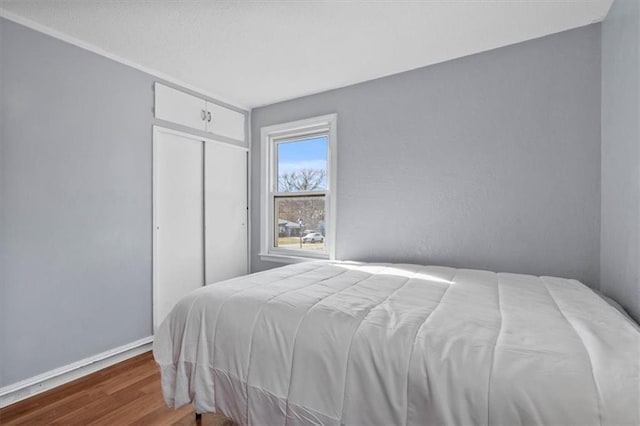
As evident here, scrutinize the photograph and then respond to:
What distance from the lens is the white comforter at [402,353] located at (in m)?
0.82

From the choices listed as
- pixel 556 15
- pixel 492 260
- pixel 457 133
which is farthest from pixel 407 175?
pixel 556 15

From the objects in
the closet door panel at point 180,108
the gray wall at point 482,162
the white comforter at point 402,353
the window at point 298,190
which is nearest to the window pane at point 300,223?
the window at point 298,190

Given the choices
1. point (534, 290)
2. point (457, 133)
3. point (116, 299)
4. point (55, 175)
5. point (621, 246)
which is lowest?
point (116, 299)

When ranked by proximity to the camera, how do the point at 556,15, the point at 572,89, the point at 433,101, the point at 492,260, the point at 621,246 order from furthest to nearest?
the point at 433,101 < the point at 492,260 < the point at 572,89 < the point at 556,15 < the point at 621,246

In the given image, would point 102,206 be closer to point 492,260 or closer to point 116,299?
point 116,299

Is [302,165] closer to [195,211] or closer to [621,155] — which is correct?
[195,211]

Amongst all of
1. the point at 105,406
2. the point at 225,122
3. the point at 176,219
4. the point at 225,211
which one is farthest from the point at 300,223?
the point at 105,406

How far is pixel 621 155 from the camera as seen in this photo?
63.4 inches

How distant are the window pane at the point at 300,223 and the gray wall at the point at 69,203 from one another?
1.39m

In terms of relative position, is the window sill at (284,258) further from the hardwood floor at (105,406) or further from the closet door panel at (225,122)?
the hardwood floor at (105,406)

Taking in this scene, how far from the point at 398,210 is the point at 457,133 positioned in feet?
2.57

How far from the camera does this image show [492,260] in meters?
2.29

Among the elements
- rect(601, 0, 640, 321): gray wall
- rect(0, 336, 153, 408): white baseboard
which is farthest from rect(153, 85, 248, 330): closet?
rect(601, 0, 640, 321): gray wall

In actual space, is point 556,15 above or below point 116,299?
above
